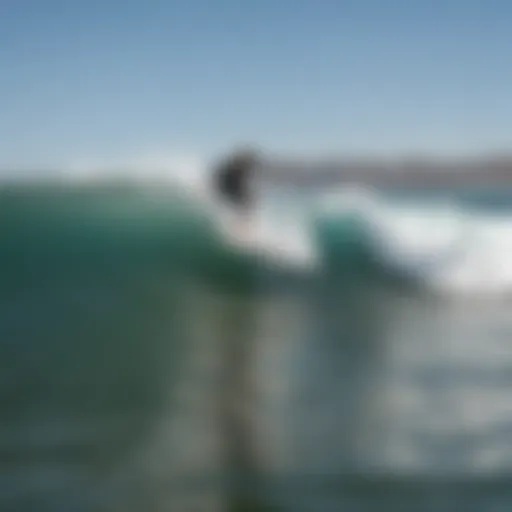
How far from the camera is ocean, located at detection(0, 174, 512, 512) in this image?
3062 mm

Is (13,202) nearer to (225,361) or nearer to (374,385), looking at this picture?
(225,361)

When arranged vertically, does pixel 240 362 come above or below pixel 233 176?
below

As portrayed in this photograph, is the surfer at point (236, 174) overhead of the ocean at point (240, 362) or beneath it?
overhead

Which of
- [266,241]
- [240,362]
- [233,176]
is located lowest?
[240,362]

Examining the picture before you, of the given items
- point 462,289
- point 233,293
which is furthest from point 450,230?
point 233,293

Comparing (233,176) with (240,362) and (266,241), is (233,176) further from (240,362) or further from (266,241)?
(240,362)

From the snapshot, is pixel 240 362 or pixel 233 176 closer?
pixel 233 176

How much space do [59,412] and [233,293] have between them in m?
0.52

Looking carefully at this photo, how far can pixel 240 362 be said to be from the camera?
125 inches

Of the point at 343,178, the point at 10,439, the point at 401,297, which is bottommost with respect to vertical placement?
the point at 10,439

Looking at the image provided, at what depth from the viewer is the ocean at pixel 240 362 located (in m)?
3.06

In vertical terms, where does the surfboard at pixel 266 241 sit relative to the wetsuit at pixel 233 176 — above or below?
below

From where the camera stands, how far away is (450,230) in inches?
131

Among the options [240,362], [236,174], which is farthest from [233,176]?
[240,362]
